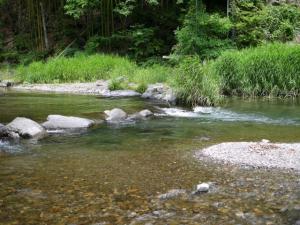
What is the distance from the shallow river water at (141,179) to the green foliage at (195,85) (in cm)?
287

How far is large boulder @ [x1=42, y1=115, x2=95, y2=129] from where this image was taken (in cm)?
1104

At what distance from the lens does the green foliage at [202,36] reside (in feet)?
69.9

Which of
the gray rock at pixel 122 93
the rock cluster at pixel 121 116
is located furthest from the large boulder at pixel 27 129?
the gray rock at pixel 122 93

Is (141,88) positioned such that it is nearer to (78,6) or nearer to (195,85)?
(195,85)

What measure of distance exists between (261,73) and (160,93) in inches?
145

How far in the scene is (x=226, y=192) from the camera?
5.99 m

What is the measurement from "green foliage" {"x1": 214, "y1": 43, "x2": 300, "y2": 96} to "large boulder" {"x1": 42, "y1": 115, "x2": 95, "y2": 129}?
690 cm

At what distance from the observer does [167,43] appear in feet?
89.7

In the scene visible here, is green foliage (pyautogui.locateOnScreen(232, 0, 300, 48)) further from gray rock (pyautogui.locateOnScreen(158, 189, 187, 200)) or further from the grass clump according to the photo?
gray rock (pyautogui.locateOnScreen(158, 189, 187, 200))

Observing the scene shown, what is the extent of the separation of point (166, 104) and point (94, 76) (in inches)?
310

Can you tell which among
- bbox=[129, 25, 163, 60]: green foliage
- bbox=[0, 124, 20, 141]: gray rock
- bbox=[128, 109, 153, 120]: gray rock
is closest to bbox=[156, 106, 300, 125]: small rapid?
bbox=[128, 109, 153, 120]: gray rock

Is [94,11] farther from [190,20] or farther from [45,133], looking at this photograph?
[45,133]

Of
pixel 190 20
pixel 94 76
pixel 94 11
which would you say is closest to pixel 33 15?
pixel 94 11

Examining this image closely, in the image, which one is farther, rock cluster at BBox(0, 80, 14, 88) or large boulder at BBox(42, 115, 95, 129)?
rock cluster at BBox(0, 80, 14, 88)
